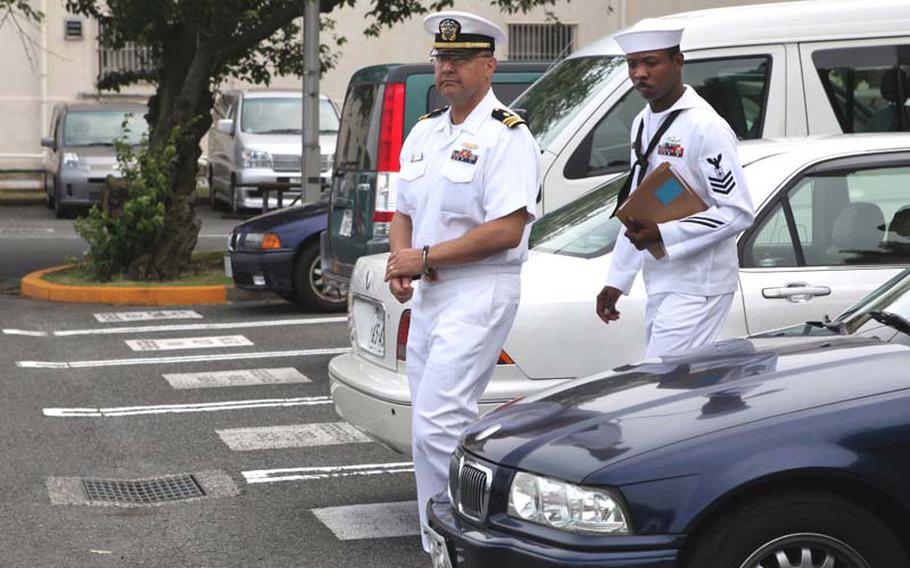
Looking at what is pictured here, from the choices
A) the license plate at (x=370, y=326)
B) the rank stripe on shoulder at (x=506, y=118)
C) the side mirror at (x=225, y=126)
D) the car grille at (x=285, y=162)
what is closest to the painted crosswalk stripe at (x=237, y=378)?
the license plate at (x=370, y=326)

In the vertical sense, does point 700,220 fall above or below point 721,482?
above

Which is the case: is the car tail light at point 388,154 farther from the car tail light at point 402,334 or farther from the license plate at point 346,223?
the car tail light at point 402,334

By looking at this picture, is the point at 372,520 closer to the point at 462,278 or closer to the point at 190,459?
the point at 190,459

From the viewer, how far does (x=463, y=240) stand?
5.66 metres

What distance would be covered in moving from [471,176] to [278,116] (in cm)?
2018

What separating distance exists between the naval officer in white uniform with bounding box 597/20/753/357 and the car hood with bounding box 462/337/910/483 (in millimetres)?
850

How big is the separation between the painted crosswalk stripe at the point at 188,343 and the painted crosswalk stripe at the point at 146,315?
1.38 meters

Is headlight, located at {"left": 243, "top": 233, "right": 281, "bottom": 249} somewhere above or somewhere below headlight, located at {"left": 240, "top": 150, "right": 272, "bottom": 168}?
below

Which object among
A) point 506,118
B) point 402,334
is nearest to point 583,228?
point 402,334

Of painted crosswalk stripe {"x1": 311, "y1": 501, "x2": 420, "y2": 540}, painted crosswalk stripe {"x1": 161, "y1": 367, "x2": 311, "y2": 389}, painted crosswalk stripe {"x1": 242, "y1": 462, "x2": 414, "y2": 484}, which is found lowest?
painted crosswalk stripe {"x1": 161, "y1": 367, "x2": 311, "y2": 389}

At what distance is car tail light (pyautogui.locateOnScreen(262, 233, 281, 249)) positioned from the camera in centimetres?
1429

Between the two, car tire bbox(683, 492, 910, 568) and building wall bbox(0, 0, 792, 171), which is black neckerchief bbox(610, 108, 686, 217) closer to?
car tire bbox(683, 492, 910, 568)

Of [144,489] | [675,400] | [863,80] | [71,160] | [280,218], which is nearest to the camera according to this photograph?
[675,400]

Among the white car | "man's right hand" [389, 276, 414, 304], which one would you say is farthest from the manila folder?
"man's right hand" [389, 276, 414, 304]
